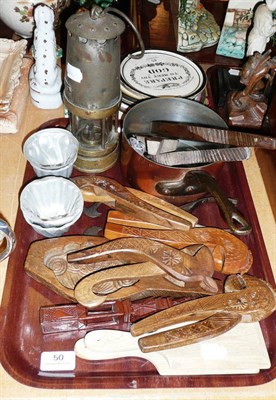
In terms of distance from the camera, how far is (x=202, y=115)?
876 millimetres

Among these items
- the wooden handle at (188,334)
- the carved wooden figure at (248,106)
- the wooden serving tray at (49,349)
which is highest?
the carved wooden figure at (248,106)

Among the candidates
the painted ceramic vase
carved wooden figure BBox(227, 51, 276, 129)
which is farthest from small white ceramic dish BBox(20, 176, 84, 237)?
the painted ceramic vase

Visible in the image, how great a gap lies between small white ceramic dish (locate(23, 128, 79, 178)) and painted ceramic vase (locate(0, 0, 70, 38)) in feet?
1.52

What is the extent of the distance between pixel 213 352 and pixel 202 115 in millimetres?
424

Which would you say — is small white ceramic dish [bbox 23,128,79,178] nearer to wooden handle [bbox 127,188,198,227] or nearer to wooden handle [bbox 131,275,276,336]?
wooden handle [bbox 127,188,198,227]

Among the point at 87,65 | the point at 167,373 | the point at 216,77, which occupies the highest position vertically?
the point at 87,65

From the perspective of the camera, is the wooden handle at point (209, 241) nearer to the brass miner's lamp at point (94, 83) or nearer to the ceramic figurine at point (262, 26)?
the brass miner's lamp at point (94, 83)

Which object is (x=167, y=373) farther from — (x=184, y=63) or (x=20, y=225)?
(x=184, y=63)

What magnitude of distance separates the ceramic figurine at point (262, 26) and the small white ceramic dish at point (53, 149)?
1.76 feet

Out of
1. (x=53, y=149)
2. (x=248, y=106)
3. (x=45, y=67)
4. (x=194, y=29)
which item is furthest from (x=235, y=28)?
(x=53, y=149)

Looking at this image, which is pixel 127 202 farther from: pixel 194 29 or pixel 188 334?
pixel 194 29

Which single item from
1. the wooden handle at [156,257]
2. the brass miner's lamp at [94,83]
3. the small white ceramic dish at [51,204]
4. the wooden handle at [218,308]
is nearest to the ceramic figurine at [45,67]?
the brass miner's lamp at [94,83]

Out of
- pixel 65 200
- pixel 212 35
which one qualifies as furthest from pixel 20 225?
pixel 212 35

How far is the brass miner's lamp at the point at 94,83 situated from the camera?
0.75 meters
